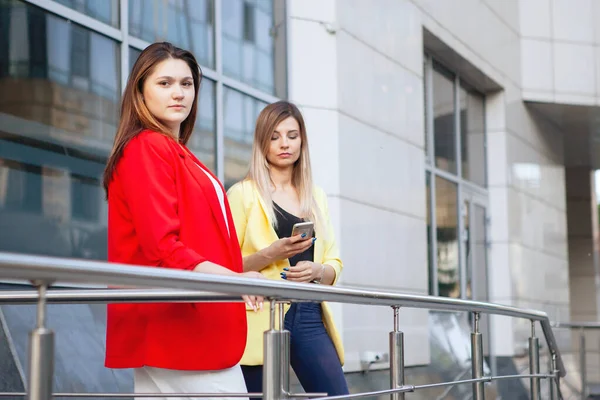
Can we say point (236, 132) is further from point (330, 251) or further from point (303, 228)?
point (303, 228)

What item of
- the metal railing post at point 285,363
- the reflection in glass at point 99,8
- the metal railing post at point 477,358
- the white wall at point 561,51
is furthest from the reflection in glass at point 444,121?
the metal railing post at point 285,363

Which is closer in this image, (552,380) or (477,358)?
(477,358)

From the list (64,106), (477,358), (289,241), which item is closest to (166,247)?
(289,241)

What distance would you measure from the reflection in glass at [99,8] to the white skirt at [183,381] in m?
3.86

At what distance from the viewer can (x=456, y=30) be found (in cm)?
1313

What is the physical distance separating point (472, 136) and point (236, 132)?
25.5 feet

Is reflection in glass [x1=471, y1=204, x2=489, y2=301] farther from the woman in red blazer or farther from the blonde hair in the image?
the woman in red blazer

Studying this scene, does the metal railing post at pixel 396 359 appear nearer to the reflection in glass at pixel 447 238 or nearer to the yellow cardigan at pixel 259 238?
the yellow cardigan at pixel 259 238

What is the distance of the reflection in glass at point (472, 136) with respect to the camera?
14883 mm

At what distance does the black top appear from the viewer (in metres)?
4.18

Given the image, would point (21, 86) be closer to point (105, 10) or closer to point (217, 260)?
point (105, 10)

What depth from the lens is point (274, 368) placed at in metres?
2.84

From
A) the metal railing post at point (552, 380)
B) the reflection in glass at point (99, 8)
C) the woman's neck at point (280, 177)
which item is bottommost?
the metal railing post at point (552, 380)

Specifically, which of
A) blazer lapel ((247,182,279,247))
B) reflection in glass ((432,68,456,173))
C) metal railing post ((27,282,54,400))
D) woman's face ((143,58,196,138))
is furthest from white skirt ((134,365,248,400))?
reflection in glass ((432,68,456,173))
